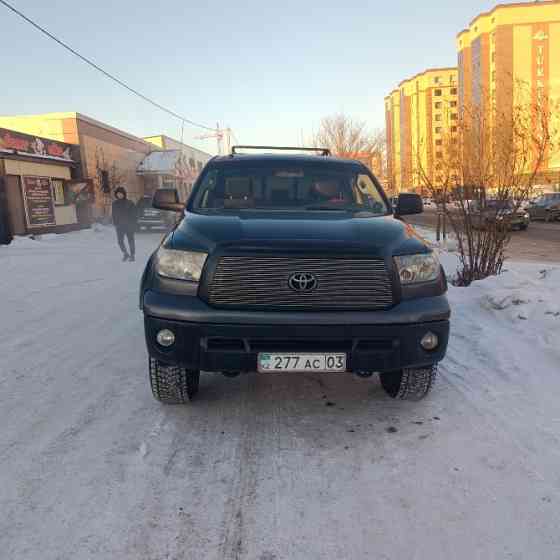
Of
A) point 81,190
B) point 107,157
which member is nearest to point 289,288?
point 81,190

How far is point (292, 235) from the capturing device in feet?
9.32

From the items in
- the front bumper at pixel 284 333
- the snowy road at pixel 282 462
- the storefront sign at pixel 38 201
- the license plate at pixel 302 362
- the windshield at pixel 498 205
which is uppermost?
the storefront sign at pixel 38 201

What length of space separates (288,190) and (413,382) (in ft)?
6.15

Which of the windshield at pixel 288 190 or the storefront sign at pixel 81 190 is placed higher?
the storefront sign at pixel 81 190

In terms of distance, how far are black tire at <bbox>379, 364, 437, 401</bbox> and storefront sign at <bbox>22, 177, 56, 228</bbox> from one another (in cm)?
1969

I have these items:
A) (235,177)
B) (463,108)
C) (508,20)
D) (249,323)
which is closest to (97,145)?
(463,108)

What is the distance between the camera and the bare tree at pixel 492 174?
273 inches

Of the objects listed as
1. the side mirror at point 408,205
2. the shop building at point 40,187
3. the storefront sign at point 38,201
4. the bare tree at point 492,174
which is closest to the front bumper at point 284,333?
the side mirror at point 408,205

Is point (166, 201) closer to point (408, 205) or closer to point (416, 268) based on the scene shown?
point (408, 205)

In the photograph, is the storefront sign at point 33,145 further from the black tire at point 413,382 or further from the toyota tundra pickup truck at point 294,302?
the black tire at point 413,382

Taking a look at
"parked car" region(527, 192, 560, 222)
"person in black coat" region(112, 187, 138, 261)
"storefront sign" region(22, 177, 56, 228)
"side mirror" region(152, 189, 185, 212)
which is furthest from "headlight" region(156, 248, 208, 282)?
"parked car" region(527, 192, 560, 222)

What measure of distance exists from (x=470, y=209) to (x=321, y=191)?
422 cm

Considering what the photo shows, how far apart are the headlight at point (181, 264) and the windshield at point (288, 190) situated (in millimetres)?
865

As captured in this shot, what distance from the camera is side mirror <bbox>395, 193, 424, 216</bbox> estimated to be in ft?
13.4
